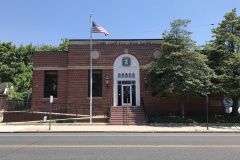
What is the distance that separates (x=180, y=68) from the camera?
22219 mm

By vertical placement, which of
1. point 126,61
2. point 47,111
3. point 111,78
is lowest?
point 47,111

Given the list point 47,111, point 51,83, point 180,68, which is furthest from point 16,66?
point 180,68

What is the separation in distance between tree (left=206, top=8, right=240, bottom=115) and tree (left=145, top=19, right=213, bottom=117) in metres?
1.14

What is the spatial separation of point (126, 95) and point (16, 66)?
75.1 feet

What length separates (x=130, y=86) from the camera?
88.4 feet

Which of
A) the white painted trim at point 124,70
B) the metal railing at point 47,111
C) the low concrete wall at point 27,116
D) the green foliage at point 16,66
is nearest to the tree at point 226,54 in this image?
Answer: the white painted trim at point 124,70

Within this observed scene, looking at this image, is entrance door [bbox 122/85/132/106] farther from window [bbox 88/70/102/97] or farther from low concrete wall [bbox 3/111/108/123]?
low concrete wall [bbox 3/111/108/123]

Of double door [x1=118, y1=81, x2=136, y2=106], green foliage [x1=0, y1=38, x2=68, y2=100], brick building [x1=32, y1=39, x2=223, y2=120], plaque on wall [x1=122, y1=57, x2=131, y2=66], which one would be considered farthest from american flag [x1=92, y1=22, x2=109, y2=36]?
green foliage [x1=0, y1=38, x2=68, y2=100]

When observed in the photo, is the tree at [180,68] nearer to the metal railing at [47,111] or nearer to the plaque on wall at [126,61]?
the plaque on wall at [126,61]

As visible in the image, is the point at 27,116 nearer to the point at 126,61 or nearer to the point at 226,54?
the point at 126,61

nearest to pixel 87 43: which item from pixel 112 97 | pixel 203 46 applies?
pixel 112 97
